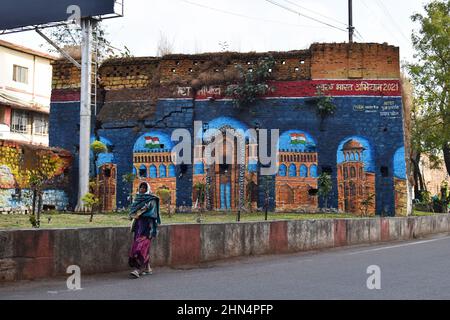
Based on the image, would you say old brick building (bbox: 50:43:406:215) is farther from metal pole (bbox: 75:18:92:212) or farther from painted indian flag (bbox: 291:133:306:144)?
metal pole (bbox: 75:18:92:212)

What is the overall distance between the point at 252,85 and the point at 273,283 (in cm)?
1715

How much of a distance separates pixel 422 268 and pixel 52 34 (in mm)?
29907

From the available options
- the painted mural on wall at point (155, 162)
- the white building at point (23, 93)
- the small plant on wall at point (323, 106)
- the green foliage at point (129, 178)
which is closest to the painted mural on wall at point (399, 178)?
the small plant on wall at point (323, 106)

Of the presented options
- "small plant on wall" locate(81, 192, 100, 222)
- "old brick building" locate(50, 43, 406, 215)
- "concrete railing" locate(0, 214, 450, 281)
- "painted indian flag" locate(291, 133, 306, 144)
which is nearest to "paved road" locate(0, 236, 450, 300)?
"concrete railing" locate(0, 214, 450, 281)

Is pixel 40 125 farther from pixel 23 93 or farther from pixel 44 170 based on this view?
pixel 44 170

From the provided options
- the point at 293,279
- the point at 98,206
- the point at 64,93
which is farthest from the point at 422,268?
the point at 64,93

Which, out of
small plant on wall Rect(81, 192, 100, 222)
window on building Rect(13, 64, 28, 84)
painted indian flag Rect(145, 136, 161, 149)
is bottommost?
small plant on wall Rect(81, 192, 100, 222)

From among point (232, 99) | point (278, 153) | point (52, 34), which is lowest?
point (278, 153)

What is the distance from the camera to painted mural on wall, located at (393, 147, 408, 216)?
83.6ft

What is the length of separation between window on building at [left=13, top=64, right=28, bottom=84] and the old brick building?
71.9 ft

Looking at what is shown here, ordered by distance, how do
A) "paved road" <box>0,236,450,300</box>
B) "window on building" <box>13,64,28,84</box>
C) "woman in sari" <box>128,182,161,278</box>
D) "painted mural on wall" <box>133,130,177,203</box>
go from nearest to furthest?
"paved road" <box>0,236,450,300</box>
"woman in sari" <box>128,182,161,278</box>
"painted mural on wall" <box>133,130,177,203</box>
"window on building" <box>13,64,28,84</box>

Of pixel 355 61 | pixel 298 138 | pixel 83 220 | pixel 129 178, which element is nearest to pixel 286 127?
pixel 298 138

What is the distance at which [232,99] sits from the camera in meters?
26.4
